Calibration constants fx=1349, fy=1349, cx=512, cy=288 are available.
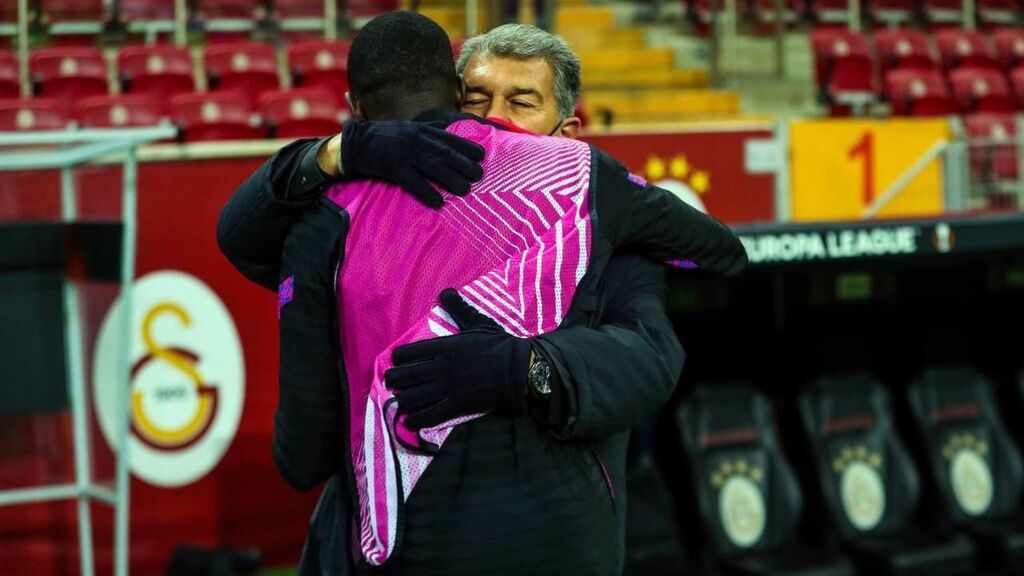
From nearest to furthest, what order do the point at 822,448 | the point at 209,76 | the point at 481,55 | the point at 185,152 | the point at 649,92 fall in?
the point at 481,55 < the point at 185,152 < the point at 822,448 < the point at 209,76 < the point at 649,92

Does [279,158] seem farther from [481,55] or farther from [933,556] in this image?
[933,556]

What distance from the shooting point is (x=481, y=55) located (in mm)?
2408

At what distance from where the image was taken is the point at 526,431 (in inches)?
74.4

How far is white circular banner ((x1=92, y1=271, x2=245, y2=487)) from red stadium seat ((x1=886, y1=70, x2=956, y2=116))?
774 cm

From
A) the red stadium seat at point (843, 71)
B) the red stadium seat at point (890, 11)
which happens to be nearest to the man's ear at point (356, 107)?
the red stadium seat at point (843, 71)

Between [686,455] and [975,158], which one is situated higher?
[975,158]

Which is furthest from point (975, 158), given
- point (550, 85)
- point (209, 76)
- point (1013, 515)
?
point (209, 76)

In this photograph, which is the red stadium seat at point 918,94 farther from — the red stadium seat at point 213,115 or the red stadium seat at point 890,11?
the red stadium seat at point 213,115

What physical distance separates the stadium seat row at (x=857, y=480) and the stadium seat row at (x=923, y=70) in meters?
6.15

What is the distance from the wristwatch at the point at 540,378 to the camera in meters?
1.83

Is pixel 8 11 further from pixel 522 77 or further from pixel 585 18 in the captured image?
pixel 522 77

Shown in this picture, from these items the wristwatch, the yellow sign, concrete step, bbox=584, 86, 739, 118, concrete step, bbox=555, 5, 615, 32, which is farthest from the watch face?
concrete step, bbox=555, 5, 615, 32

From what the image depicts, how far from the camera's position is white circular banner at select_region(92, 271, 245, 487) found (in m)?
4.60

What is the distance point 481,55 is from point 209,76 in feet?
25.1
